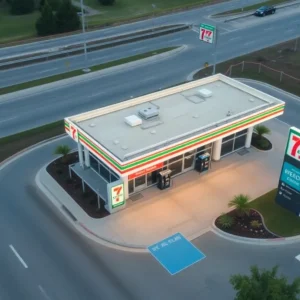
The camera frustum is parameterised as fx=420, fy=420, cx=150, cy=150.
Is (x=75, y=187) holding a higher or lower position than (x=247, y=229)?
higher

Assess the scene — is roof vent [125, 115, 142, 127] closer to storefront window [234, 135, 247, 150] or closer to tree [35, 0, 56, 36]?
storefront window [234, 135, 247, 150]

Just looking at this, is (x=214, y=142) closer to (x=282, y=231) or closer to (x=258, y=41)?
(x=282, y=231)

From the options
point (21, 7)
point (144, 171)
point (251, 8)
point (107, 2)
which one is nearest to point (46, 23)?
point (21, 7)

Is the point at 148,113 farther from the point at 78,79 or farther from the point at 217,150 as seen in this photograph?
the point at 78,79

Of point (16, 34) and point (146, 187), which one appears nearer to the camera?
point (146, 187)

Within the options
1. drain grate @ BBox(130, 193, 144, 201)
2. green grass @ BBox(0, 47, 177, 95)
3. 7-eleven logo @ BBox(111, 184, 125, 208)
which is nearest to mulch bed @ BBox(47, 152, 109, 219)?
7-eleven logo @ BBox(111, 184, 125, 208)

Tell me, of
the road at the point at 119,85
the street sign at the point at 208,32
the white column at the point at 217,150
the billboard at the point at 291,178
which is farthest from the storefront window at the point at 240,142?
the road at the point at 119,85

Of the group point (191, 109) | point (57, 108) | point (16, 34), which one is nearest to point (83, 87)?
point (57, 108)
